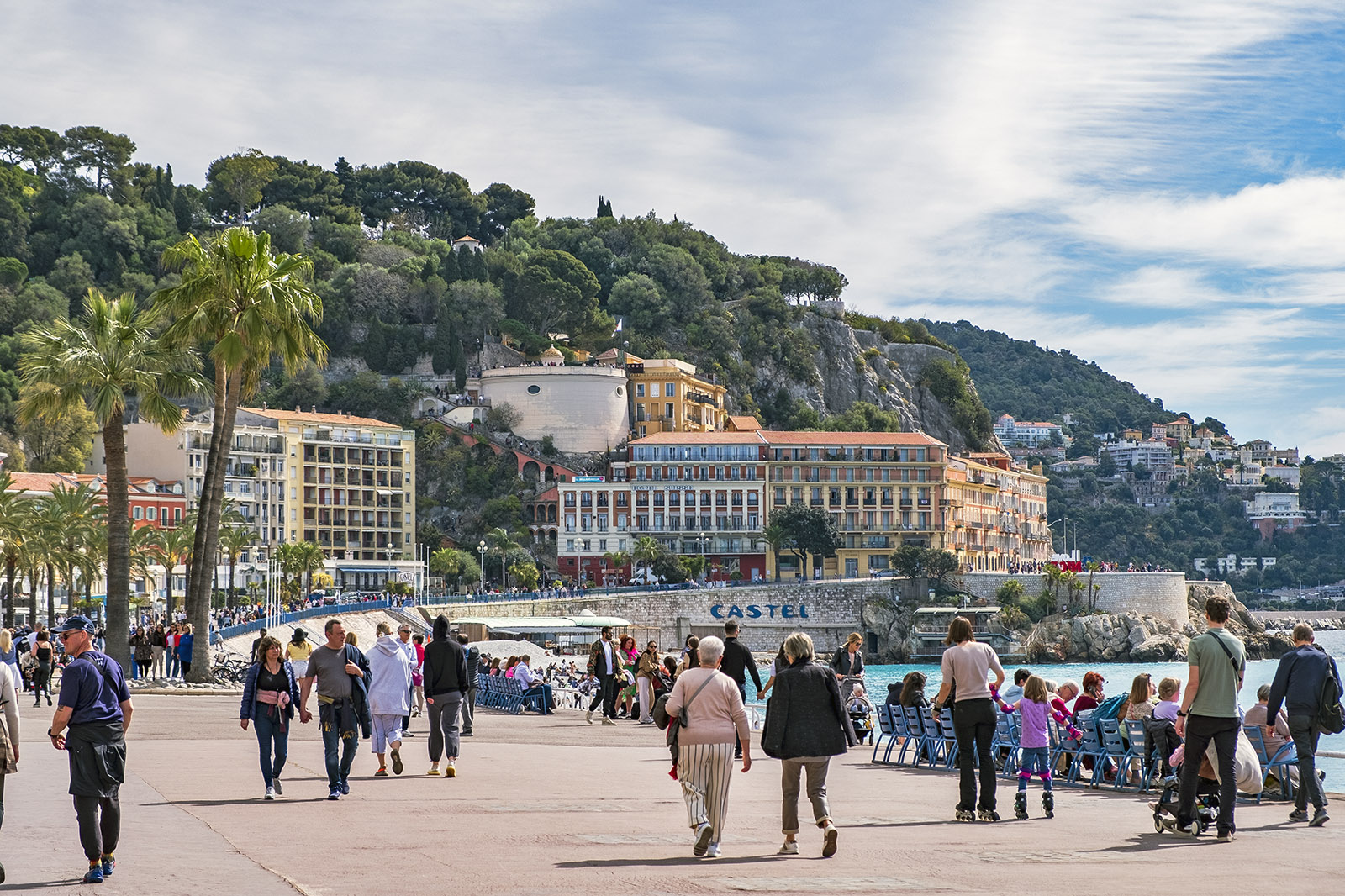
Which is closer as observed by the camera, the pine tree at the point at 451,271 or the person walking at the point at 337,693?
the person walking at the point at 337,693

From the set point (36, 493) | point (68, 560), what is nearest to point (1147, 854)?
point (68, 560)

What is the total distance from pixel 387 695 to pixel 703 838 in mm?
6548

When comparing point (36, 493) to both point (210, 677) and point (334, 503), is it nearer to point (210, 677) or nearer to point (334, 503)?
point (334, 503)

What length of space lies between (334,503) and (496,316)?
29.7 meters

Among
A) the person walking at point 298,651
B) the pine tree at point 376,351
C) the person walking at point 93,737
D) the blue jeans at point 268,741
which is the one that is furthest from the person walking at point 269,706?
the pine tree at point 376,351

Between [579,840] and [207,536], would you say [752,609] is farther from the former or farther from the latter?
[579,840]

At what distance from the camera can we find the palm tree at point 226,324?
108 feet

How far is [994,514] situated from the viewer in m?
126

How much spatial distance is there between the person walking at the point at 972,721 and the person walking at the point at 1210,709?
4.90ft

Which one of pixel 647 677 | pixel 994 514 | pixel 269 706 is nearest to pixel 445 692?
pixel 269 706

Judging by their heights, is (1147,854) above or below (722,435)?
below

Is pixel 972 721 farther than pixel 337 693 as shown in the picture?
No

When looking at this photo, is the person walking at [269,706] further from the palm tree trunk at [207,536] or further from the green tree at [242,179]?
the green tree at [242,179]

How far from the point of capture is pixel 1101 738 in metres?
15.4
